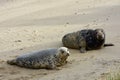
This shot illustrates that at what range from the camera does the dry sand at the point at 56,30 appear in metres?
7.44

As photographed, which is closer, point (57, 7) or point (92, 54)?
point (92, 54)

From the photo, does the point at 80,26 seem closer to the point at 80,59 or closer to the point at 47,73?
the point at 80,59

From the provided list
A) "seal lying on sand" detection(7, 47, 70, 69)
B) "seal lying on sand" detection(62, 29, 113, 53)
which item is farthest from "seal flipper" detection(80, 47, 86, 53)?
"seal lying on sand" detection(7, 47, 70, 69)

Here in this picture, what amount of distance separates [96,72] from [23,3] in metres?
9.26

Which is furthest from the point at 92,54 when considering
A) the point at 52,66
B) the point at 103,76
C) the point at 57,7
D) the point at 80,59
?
the point at 57,7

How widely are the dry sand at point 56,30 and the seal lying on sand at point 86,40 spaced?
18 cm

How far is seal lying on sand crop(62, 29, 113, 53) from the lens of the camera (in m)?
8.84

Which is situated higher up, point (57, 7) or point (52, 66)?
point (57, 7)

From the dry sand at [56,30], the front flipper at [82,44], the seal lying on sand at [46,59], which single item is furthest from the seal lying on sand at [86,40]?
the seal lying on sand at [46,59]

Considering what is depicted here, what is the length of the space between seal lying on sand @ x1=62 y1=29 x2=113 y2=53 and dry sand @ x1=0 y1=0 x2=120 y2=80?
182 millimetres

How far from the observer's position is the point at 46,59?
25.8 feet

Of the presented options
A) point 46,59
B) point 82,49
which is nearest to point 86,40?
point 82,49

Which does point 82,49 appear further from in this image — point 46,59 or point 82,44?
point 46,59

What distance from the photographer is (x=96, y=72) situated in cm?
716
